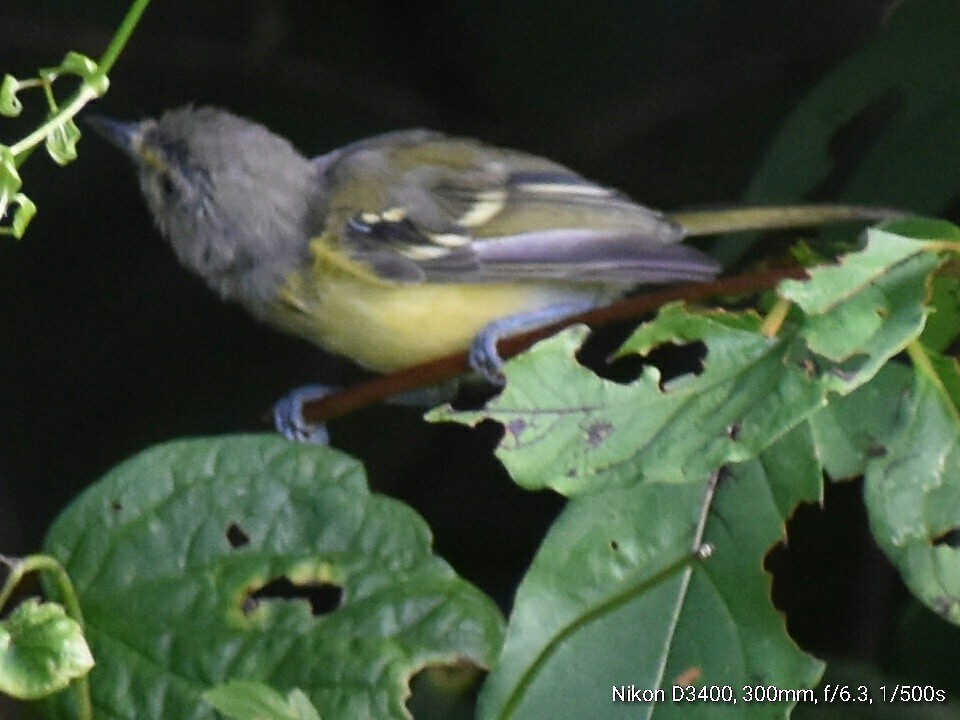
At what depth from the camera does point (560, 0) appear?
2.77 meters

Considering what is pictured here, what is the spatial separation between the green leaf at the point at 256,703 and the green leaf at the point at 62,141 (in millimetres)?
500

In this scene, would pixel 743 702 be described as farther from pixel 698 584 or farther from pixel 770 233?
pixel 770 233

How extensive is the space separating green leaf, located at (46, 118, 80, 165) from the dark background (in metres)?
1.30

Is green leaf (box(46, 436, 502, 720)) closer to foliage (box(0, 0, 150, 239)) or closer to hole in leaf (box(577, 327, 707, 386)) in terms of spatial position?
foliage (box(0, 0, 150, 239))

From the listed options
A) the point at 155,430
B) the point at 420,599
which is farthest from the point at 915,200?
the point at 155,430

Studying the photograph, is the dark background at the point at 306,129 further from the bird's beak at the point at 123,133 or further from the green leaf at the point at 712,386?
the green leaf at the point at 712,386

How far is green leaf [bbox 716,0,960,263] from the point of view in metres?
1.86

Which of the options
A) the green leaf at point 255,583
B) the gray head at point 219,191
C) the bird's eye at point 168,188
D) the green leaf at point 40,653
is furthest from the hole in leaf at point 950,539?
the bird's eye at point 168,188

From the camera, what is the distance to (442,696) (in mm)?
1775

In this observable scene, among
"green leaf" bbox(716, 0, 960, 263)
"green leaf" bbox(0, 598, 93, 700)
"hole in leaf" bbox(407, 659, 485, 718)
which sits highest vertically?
"green leaf" bbox(716, 0, 960, 263)

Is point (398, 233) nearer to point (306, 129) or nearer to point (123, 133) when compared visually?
point (123, 133)

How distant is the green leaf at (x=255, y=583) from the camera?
133 centimetres

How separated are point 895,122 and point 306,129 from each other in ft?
4.25

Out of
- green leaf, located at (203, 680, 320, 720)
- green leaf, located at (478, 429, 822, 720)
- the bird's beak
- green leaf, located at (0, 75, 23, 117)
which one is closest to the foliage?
green leaf, located at (0, 75, 23, 117)
